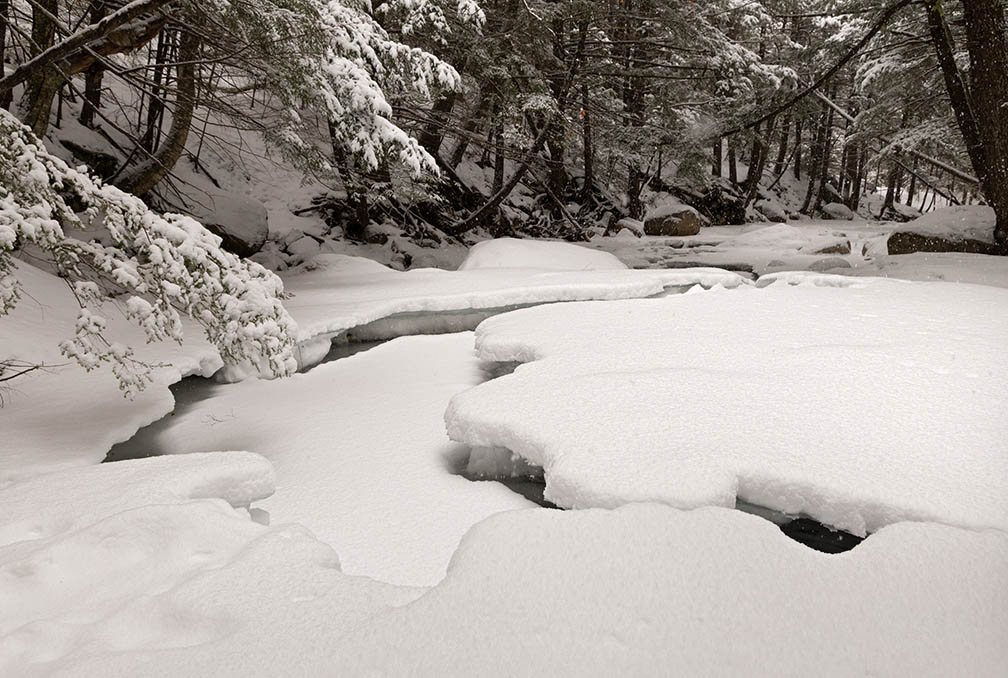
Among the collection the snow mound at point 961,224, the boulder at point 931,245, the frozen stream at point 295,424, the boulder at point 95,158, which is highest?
the boulder at point 95,158

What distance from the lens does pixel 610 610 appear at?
1690mm

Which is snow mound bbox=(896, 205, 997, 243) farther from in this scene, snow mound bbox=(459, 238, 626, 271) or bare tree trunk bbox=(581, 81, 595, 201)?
bare tree trunk bbox=(581, 81, 595, 201)

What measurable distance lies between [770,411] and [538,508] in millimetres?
1576

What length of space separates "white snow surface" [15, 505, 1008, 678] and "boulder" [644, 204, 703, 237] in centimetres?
1531

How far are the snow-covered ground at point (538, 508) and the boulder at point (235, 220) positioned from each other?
14.1 ft

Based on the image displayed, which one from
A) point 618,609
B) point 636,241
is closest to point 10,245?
point 618,609

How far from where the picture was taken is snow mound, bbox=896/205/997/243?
8742mm

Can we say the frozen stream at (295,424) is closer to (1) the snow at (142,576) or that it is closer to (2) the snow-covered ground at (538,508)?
(2) the snow-covered ground at (538,508)

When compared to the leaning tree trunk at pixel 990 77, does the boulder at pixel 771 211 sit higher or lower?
lower

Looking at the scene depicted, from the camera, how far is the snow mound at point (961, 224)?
344 inches

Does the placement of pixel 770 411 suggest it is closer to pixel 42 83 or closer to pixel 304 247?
pixel 42 83

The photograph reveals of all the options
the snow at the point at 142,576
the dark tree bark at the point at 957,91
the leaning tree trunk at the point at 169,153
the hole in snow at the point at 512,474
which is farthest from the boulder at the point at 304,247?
the dark tree bark at the point at 957,91

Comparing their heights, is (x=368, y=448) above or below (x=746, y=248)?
below

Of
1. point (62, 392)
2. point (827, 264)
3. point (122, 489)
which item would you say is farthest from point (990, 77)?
point (62, 392)
